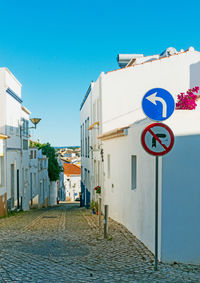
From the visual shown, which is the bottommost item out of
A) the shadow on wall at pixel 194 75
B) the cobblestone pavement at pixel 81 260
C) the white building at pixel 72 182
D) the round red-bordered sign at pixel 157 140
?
the white building at pixel 72 182

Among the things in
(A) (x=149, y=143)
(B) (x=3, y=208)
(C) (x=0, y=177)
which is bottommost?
(B) (x=3, y=208)

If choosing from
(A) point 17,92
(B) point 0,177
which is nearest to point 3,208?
(B) point 0,177

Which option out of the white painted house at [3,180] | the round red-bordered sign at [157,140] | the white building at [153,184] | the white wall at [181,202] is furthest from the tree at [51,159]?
the round red-bordered sign at [157,140]

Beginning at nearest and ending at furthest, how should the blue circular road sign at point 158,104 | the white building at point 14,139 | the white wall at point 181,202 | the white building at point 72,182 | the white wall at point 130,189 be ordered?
the blue circular road sign at point 158,104 < the white wall at point 181,202 < the white wall at point 130,189 < the white building at point 14,139 < the white building at point 72,182

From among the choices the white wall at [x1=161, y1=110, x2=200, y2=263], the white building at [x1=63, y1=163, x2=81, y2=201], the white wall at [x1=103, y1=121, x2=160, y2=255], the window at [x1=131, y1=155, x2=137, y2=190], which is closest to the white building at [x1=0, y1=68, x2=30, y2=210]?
the white wall at [x1=103, y1=121, x2=160, y2=255]

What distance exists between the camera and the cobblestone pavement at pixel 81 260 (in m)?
5.96

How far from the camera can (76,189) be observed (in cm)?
7638

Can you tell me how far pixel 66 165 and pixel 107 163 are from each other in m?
64.7

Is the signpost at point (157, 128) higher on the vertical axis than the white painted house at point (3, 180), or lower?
higher

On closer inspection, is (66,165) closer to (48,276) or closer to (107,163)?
(107,163)

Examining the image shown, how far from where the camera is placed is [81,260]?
706 cm

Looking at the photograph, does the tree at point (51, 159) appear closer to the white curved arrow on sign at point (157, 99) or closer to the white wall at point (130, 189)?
the white wall at point (130, 189)

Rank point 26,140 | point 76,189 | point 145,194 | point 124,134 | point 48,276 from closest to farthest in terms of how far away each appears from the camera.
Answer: point 48,276, point 145,194, point 124,134, point 26,140, point 76,189

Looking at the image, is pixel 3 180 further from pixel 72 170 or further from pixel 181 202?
pixel 72 170
